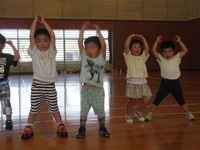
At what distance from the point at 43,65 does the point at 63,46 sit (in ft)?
42.4

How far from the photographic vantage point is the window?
1495 cm

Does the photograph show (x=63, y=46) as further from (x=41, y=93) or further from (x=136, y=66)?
(x=41, y=93)

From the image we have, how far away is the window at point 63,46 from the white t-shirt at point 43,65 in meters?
12.6

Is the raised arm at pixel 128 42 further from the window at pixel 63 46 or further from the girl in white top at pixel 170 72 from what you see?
the window at pixel 63 46

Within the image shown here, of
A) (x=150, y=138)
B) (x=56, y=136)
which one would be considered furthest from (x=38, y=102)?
(x=150, y=138)

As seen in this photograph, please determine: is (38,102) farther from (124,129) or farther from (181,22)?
(181,22)

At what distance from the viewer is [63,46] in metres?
15.6

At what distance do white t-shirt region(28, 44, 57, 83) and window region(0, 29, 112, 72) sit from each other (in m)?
12.6

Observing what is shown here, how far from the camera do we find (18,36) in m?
14.9

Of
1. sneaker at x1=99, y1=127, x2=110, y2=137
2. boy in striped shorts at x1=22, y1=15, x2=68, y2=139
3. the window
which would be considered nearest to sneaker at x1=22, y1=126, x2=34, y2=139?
boy in striped shorts at x1=22, y1=15, x2=68, y2=139

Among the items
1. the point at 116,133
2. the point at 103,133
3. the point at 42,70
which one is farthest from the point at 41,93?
the point at 116,133

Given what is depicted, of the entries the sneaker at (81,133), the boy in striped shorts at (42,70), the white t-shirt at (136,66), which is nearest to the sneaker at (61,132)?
the boy in striped shorts at (42,70)

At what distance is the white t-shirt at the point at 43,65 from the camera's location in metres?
2.85

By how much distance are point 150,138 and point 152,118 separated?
3.23 feet
